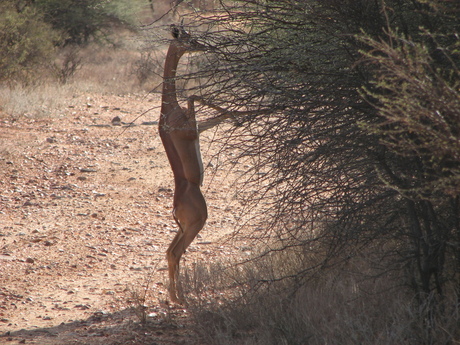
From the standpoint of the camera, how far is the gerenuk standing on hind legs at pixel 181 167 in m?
4.57

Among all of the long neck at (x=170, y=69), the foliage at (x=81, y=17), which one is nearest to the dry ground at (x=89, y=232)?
the long neck at (x=170, y=69)

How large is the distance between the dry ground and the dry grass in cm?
30

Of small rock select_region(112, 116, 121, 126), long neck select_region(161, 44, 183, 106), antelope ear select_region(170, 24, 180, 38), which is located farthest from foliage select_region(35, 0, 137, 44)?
antelope ear select_region(170, 24, 180, 38)

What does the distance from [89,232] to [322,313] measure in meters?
3.89

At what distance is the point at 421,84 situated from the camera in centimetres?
252

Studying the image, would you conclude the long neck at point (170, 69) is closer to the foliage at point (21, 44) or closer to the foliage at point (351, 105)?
the foliage at point (351, 105)

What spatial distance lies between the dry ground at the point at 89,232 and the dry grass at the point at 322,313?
299 mm

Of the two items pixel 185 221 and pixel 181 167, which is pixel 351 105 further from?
pixel 185 221


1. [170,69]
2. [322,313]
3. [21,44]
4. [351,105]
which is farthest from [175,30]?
[21,44]

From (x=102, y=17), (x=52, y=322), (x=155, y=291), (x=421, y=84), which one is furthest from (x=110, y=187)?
(x=102, y=17)

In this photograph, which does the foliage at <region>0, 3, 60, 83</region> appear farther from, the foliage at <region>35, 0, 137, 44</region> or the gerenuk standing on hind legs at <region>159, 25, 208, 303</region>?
the gerenuk standing on hind legs at <region>159, 25, 208, 303</region>

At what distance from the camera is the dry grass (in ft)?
11.4

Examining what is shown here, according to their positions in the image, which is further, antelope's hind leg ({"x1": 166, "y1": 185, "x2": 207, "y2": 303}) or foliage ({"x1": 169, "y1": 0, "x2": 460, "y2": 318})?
antelope's hind leg ({"x1": 166, "y1": 185, "x2": 207, "y2": 303})

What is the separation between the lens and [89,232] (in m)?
7.02
